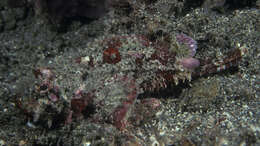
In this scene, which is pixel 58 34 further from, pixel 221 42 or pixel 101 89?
pixel 221 42

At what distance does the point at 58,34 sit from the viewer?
638 centimetres

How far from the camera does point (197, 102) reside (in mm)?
3906

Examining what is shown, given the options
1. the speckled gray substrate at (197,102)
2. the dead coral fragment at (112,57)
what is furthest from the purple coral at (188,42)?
the dead coral fragment at (112,57)

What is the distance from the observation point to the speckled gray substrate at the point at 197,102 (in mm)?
3404

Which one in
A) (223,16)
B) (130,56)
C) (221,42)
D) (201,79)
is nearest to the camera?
(130,56)

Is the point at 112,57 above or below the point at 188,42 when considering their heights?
below

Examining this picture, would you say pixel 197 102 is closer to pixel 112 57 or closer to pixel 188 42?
pixel 188 42

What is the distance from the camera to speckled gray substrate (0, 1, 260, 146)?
340 cm

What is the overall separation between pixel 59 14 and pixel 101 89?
3.31 meters

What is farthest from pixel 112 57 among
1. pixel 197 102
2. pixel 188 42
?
pixel 197 102

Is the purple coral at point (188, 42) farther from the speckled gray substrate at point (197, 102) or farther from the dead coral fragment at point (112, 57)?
the dead coral fragment at point (112, 57)

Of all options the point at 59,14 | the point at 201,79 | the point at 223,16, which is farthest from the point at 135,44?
the point at 59,14

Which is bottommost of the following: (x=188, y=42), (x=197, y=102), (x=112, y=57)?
(x=197, y=102)

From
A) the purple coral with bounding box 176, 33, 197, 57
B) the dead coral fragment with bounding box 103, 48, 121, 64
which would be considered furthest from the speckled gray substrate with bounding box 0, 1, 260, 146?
the dead coral fragment with bounding box 103, 48, 121, 64
